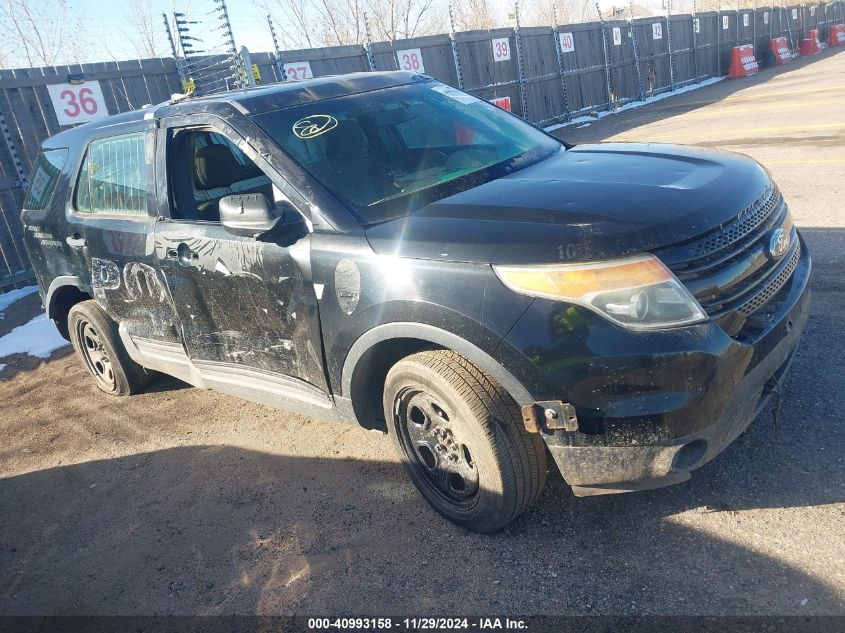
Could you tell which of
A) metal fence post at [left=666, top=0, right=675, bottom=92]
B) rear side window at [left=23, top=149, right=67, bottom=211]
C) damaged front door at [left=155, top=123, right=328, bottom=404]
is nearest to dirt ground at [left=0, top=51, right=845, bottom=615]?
damaged front door at [left=155, top=123, right=328, bottom=404]

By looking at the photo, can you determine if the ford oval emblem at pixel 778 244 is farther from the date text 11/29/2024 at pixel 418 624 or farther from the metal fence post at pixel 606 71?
the metal fence post at pixel 606 71

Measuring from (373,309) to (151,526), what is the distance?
180 cm

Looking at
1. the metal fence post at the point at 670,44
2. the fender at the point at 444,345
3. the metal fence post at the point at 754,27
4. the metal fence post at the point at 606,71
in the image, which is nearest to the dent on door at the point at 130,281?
the fender at the point at 444,345

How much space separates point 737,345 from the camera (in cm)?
238

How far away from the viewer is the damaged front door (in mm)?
3152

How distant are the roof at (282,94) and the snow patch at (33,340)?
3.39 meters

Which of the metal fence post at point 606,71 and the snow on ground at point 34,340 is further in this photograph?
the metal fence post at point 606,71

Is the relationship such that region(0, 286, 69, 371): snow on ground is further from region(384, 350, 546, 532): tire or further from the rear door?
region(384, 350, 546, 532): tire

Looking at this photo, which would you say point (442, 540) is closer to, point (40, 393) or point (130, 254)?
point (130, 254)

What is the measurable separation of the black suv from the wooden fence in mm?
6512

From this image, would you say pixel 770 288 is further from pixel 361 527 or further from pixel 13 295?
pixel 13 295

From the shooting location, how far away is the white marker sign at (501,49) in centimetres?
1638

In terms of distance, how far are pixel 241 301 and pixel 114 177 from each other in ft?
5.10

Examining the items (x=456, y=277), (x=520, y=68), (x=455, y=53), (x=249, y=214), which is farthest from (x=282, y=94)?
(x=520, y=68)
